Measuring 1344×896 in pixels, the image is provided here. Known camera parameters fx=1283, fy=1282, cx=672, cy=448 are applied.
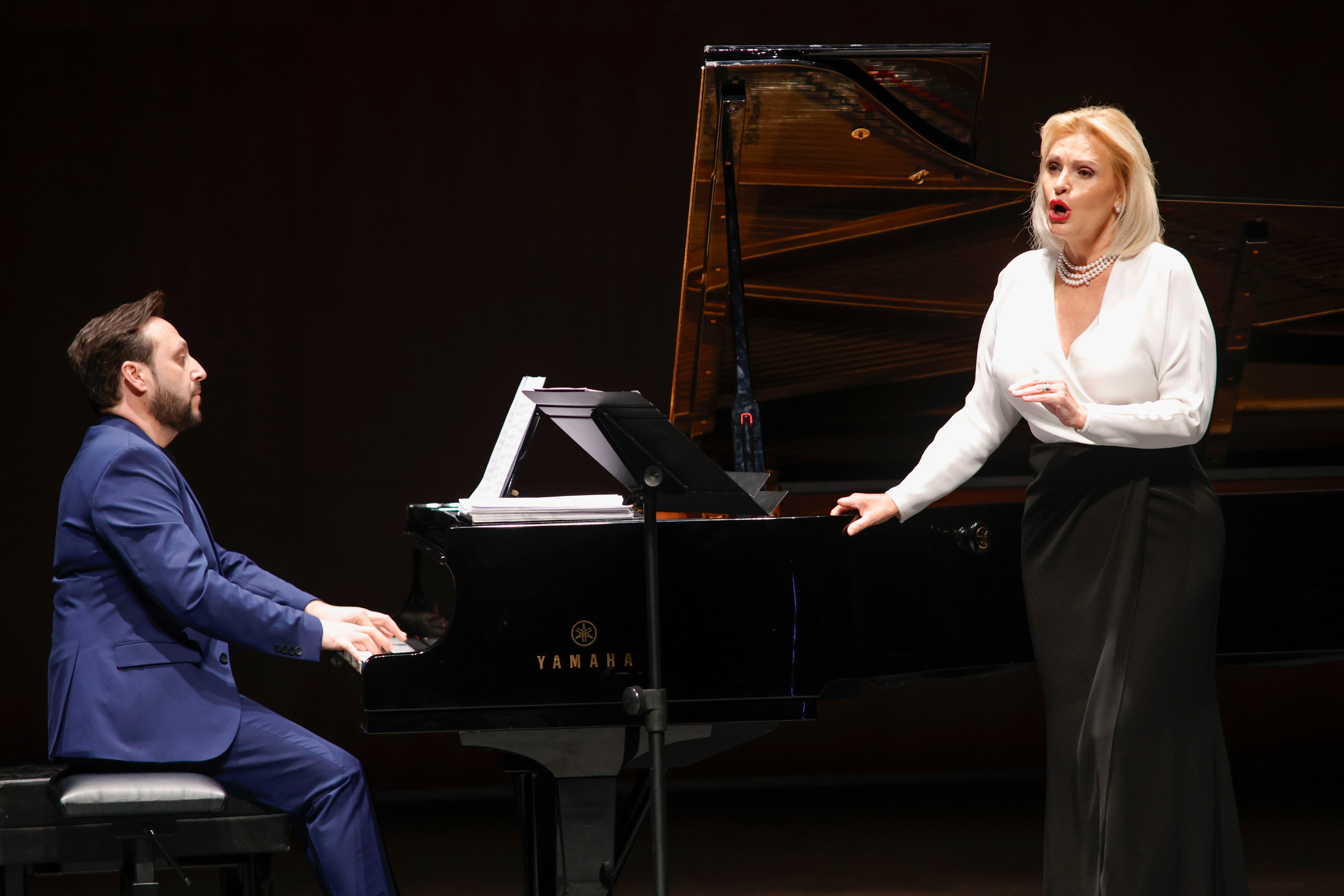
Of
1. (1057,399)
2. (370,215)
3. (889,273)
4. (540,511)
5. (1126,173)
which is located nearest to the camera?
(1057,399)

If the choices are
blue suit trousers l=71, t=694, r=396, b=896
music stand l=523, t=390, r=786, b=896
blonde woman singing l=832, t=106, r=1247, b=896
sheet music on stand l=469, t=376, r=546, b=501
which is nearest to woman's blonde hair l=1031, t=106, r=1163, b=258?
blonde woman singing l=832, t=106, r=1247, b=896

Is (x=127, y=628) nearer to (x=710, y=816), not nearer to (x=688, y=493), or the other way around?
(x=688, y=493)

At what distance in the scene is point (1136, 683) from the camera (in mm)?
1945

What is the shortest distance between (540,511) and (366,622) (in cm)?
45

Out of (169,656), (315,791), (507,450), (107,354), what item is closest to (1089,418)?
(507,450)

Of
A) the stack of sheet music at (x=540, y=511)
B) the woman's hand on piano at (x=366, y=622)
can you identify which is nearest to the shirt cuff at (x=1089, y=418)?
the stack of sheet music at (x=540, y=511)

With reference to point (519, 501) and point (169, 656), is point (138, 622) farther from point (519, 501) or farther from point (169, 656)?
point (519, 501)

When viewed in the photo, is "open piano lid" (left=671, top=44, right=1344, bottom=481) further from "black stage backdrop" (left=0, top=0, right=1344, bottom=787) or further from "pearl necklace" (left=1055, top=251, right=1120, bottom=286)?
"black stage backdrop" (left=0, top=0, right=1344, bottom=787)

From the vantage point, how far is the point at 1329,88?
485 centimetres

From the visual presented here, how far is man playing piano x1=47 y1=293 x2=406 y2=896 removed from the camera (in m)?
2.40

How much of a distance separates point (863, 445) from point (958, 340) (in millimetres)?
382

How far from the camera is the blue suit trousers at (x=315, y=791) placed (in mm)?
2408

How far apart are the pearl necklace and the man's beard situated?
5.48 feet

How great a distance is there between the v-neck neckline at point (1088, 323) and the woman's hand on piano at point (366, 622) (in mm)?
1317
